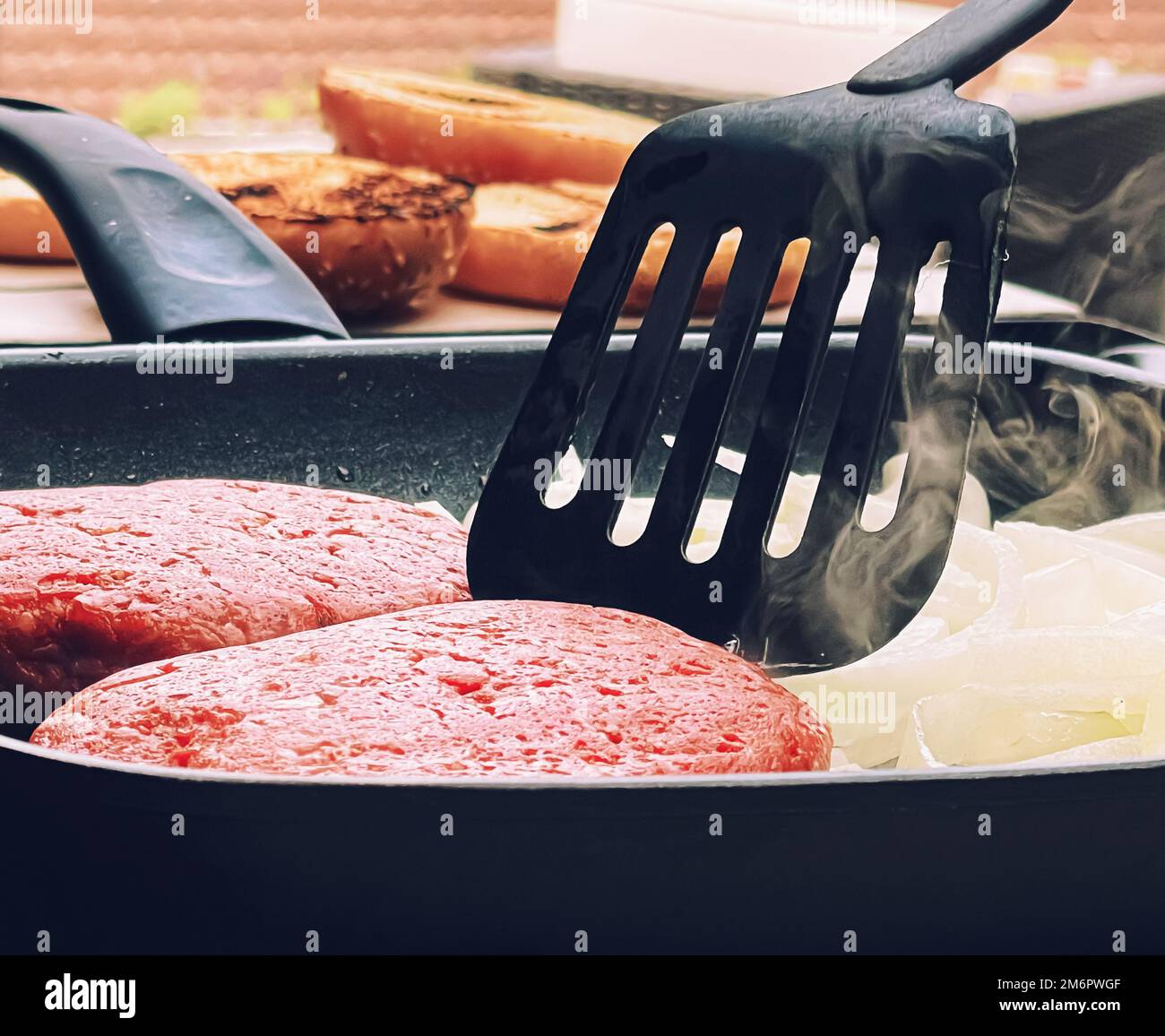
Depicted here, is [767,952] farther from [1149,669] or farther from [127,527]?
[127,527]

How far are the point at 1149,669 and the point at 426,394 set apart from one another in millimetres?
914

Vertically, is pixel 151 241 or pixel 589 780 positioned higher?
pixel 151 241

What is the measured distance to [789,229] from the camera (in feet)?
3.78

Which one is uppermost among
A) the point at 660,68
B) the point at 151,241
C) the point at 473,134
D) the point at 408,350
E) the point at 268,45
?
the point at 268,45

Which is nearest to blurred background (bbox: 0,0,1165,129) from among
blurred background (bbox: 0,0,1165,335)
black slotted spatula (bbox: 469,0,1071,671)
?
blurred background (bbox: 0,0,1165,335)

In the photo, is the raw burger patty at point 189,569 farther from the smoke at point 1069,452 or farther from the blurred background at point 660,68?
the blurred background at point 660,68

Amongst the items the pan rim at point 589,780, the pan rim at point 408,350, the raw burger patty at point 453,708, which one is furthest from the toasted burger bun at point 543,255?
the pan rim at point 589,780

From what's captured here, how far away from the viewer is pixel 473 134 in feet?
8.93

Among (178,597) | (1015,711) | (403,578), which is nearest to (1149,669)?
(1015,711)

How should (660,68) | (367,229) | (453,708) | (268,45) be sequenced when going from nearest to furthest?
(453,708) < (367,229) < (660,68) < (268,45)

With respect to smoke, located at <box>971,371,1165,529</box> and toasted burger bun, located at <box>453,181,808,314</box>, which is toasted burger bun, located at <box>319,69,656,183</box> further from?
smoke, located at <box>971,371,1165,529</box>

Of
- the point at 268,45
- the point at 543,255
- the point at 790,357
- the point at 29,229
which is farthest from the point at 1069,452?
the point at 268,45

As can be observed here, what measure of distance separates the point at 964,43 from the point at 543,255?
4.50 ft

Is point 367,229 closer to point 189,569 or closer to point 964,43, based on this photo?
point 189,569
